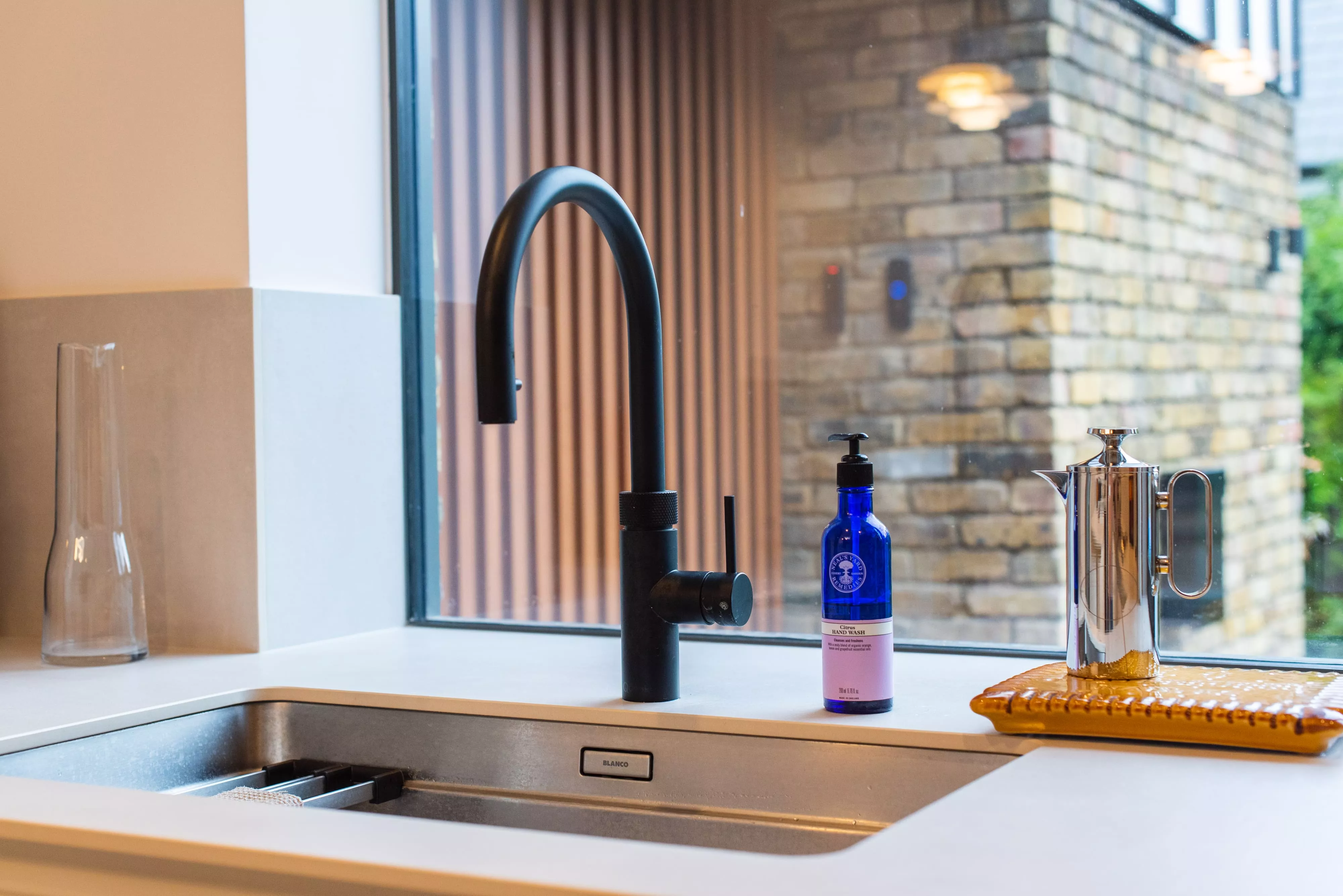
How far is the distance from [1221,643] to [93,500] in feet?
3.49

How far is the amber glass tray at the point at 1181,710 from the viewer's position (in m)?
0.85

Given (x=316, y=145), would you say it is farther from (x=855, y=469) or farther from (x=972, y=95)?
(x=855, y=469)

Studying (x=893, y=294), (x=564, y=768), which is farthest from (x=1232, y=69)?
(x=564, y=768)

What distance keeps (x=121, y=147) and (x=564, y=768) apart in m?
0.84

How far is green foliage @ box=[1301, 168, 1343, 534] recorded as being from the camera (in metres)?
1.21

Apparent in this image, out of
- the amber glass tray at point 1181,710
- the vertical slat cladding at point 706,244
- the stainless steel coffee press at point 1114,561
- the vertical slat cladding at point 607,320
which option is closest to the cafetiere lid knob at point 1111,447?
the stainless steel coffee press at point 1114,561

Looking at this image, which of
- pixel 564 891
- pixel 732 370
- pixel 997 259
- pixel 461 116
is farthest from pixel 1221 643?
pixel 461 116

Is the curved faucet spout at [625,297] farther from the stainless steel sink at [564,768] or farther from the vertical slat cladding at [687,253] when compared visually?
the vertical slat cladding at [687,253]

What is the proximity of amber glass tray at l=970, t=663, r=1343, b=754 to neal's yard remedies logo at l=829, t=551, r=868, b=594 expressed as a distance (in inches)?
4.4

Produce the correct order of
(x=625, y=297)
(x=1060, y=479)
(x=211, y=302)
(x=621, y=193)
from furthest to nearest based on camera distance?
→ (x=621, y=193) → (x=211, y=302) → (x=625, y=297) → (x=1060, y=479)

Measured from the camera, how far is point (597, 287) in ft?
5.31

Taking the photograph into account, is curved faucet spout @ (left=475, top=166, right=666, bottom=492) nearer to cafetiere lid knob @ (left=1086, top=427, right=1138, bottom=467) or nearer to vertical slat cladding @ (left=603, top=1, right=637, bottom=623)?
cafetiere lid knob @ (left=1086, top=427, right=1138, bottom=467)

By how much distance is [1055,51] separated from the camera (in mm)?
1378

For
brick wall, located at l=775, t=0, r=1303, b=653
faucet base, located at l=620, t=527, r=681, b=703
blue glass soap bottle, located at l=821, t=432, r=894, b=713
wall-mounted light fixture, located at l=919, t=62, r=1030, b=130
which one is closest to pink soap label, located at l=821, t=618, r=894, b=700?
blue glass soap bottle, located at l=821, t=432, r=894, b=713
